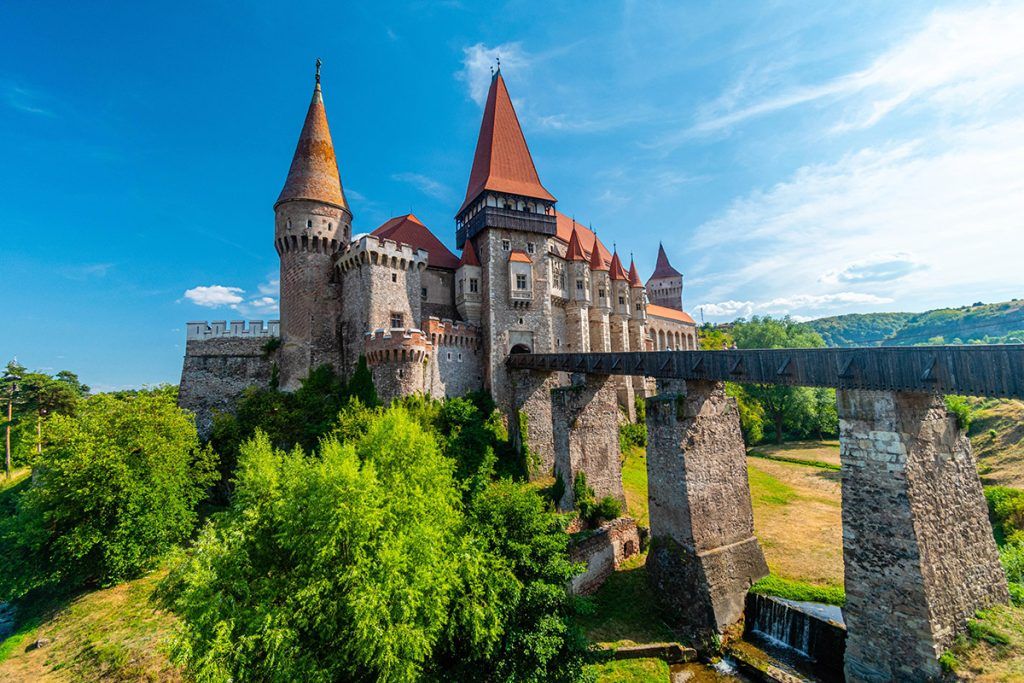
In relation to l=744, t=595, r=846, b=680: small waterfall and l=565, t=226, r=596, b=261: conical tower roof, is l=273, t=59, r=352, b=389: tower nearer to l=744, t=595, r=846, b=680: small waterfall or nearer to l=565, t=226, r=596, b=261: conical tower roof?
l=565, t=226, r=596, b=261: conical tower roof

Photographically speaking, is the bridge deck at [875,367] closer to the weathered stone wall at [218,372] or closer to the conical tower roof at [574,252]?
the conical tower roof at [574,252]

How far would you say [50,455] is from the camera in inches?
714

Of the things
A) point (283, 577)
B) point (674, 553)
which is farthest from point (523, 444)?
point (283, 577)

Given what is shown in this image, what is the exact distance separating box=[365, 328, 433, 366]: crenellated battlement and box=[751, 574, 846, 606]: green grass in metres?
19.0

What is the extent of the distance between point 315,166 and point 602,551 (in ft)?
91.2

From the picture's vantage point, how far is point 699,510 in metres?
15.8

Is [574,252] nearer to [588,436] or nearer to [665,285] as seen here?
[588,436]

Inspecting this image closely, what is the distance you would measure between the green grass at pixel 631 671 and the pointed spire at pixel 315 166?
28.1 m

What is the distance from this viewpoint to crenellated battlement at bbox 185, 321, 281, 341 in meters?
27.6

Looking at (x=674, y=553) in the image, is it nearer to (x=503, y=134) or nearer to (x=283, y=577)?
(x=283, y=577)

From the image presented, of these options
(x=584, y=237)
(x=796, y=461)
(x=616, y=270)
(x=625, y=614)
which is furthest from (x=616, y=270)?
(x=625, y=614)

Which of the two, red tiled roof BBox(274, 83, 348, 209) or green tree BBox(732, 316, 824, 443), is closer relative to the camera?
red tiled roof BBox(274, 83, 348, 209)

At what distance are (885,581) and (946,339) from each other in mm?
136680

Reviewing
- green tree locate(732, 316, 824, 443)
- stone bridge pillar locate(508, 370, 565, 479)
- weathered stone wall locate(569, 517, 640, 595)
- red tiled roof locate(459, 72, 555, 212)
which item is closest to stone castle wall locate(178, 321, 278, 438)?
stone bridge pillar locate(508, 370, 565, 479)
